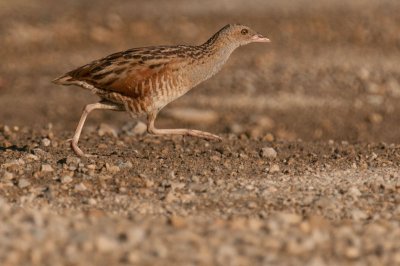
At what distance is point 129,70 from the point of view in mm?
11242

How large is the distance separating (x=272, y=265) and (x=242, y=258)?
227mm

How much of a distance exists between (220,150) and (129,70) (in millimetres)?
1529

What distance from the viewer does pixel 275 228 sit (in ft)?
25.8

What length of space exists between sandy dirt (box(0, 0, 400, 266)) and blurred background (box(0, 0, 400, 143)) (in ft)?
0.15

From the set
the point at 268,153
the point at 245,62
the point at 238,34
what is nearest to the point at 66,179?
the point at 268,153

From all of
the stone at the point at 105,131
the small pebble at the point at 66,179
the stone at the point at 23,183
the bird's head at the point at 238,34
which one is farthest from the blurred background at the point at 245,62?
the stone at the point at 23,183

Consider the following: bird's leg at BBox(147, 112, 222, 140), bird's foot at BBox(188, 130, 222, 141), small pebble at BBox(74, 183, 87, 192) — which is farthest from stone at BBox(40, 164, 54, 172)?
bird's foot at BBox(188, 130, 222, 141)

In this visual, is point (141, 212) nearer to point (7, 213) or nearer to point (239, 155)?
point (7, 213)

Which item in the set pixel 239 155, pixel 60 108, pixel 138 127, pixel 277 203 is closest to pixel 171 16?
pixel 60 108

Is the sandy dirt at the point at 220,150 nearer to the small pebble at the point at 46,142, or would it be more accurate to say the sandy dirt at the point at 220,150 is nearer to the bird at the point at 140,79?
the small pebble at the point at 46,142

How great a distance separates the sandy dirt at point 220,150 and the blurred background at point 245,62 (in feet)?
0.15

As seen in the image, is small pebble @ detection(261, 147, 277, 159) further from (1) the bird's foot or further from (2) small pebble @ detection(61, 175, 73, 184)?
(2) small pebble @ detection(61, 175, 73, 184)

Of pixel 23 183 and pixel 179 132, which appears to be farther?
pixel 179 132

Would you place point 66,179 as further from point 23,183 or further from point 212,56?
point 212,56
